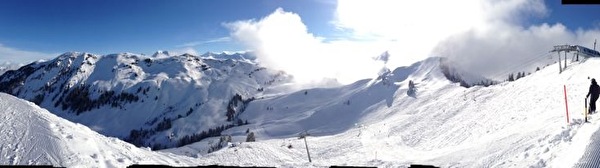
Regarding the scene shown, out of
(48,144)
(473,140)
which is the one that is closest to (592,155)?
(48,144)

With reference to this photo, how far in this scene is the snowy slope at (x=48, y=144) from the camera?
18922 mm

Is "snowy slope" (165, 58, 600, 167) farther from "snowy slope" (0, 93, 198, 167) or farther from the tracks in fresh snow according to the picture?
"snowy slope" (0, 93, 198, 167)

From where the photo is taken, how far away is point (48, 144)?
2019 centimetres

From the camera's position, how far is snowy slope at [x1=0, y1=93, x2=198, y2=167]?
62.1 ft

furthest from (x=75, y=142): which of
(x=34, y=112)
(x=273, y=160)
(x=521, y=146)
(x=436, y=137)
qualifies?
(x=436, y=137)

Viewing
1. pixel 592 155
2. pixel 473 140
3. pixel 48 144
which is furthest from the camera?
pixel 473 140

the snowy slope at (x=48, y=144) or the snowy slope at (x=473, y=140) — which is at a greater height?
the snowy slope at (x=48, y=144)

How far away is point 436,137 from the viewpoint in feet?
174

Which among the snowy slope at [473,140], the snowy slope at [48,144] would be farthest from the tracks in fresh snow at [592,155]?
the snowy slope at [48,144]

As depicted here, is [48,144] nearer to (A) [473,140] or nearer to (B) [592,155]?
(B) [592,155]

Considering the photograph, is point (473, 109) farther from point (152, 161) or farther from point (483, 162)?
point (152, 161)

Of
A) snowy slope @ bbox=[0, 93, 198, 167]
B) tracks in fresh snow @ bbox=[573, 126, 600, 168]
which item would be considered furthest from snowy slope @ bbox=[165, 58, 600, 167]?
snowy slope @ bbox=[0, 93, 198, 167]

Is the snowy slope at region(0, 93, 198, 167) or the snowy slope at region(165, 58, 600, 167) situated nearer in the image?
the snowy slope at region(0, 93, 198, 167)

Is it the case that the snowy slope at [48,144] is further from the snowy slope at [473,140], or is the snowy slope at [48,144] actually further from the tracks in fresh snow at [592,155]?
the tracks in fresh snow at [592,155]
